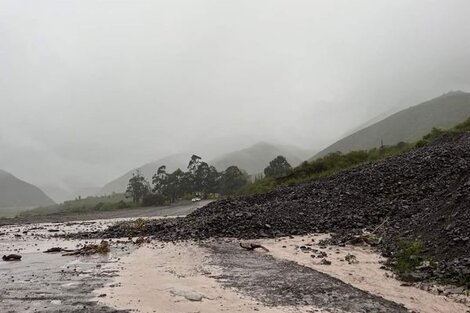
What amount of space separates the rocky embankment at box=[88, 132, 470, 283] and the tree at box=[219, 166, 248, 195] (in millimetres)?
94238

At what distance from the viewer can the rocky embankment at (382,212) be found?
1972 centimetres

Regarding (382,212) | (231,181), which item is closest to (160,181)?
(231,181)

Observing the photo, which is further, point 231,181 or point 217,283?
point 231,181

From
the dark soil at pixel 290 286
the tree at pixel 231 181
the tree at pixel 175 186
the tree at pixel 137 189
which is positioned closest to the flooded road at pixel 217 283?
the dark soil at pixel 290 286

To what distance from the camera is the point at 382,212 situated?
31.0 m

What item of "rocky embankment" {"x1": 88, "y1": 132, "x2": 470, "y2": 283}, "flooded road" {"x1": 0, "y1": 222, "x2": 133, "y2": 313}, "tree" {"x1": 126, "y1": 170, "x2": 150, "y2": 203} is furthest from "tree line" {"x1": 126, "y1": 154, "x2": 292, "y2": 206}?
"flooded road" {"x1": 0, "y1": 222, "x2": 133, "y2": 313}

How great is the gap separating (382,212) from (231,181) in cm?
11282

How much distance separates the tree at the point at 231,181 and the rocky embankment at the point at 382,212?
94238 millimetres

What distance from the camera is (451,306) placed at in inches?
537

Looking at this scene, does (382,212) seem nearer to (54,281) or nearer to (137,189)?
(54,281)

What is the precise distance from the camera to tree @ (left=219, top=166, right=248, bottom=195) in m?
141

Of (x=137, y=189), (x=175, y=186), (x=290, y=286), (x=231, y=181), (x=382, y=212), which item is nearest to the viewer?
(x=290, y=286)

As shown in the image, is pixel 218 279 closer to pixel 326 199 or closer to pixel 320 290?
pixel 320 290

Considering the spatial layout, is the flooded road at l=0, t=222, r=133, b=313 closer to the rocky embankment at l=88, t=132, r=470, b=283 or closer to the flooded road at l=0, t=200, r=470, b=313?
the flooded road at l=0, t=200, r=470, b=313
